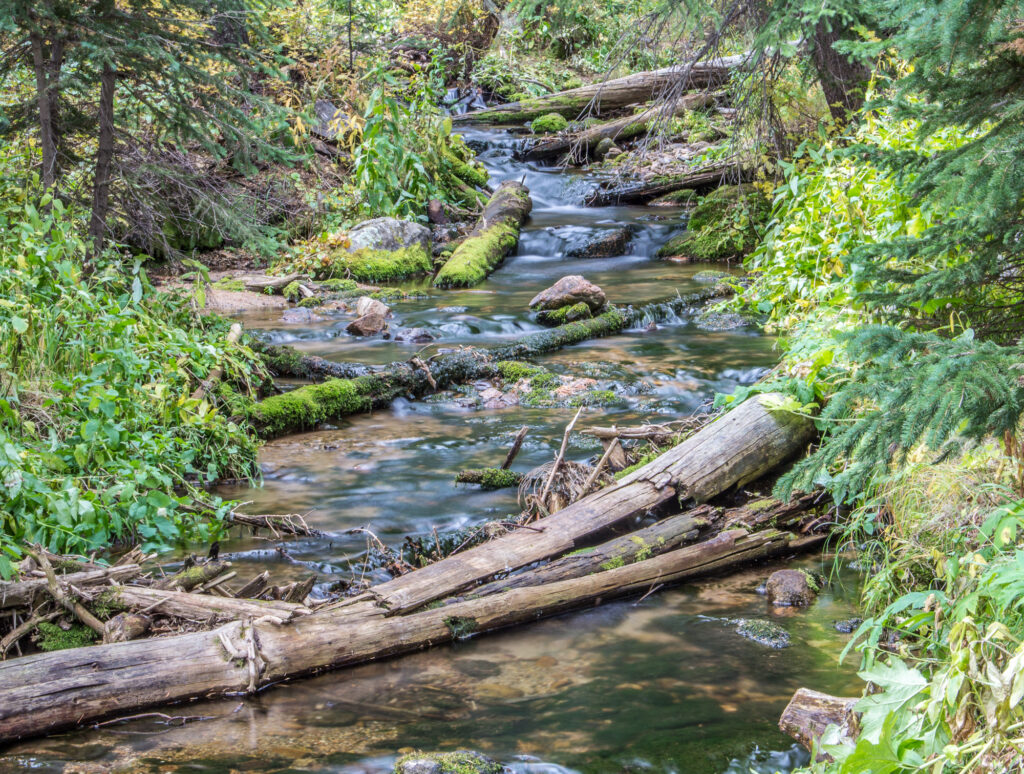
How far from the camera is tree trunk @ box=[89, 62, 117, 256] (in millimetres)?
7082

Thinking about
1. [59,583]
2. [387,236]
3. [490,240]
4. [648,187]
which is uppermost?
[648,187]

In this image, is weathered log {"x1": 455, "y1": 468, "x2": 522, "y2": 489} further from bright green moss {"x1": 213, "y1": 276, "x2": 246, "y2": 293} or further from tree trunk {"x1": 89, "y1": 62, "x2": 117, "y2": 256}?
bright green moss {"x1": 213, "y1": 276, "x2": 246, "y2": 293}

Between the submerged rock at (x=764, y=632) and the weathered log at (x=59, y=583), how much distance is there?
305 centimetres

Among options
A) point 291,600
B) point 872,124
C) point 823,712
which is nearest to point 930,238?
point 823,712

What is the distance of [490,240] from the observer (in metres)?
14.4

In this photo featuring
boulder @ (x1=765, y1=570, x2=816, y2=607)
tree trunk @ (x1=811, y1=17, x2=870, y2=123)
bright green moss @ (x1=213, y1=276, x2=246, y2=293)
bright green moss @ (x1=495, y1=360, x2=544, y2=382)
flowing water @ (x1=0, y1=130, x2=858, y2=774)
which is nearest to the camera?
flowing water @ (x1=0, y1=130, x2=858, y2=774)

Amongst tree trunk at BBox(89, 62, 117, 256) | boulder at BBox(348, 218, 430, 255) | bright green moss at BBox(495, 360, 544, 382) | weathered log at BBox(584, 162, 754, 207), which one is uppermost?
tree trunk at BBox(89, 62, 117, 256)

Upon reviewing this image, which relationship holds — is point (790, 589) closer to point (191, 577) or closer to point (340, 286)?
point (191, 577)

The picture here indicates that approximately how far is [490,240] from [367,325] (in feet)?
14.8

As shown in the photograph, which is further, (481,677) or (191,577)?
(191,577)

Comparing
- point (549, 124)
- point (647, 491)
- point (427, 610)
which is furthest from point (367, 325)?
point (549, 124)

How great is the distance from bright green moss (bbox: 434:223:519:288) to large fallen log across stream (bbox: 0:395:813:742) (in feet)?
25.7

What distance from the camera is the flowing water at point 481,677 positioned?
11.2 ft

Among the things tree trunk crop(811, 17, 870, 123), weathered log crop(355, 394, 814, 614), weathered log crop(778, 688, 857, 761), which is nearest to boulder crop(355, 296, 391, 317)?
tree trunk crop(811, 17, 870, 123)
